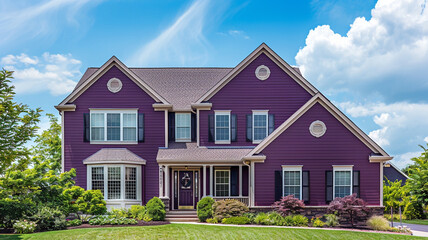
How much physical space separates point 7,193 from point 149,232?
23.6 ft

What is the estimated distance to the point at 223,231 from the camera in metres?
19.0

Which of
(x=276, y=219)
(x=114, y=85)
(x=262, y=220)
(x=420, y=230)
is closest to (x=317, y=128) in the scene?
(x=276, y=219)

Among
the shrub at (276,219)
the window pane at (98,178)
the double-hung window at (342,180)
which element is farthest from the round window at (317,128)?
the window pane at (98,178)

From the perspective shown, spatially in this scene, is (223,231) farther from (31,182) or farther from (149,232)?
(31,182)

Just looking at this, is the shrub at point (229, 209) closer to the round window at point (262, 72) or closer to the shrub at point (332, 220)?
the shrub at point (332, 220)

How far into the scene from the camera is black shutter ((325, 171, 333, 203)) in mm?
23047

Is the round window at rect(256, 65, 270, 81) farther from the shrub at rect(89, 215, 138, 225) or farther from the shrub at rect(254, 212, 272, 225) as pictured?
the shrub at rect(89, 215, 138, 225)

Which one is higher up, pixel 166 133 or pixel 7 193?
pixel 166 133

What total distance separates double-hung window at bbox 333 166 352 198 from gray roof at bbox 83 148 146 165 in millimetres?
10963

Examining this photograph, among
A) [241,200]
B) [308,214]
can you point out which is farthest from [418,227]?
[241,200]

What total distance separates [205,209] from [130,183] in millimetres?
5319

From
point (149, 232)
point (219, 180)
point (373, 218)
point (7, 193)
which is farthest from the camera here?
point (219, 180)

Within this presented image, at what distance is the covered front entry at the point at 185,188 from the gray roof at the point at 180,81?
395 centimetres

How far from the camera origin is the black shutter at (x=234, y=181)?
25766 mm
